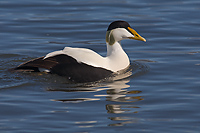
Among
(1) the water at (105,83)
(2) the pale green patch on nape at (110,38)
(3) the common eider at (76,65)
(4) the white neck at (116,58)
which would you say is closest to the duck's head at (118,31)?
(2) the pale green patch on nape at (110,38)

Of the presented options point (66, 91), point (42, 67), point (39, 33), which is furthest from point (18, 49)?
point (66, 91)

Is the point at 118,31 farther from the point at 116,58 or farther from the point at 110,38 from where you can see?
the point at 116,58

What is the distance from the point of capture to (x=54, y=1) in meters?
15.2

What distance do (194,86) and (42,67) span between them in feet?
8.53

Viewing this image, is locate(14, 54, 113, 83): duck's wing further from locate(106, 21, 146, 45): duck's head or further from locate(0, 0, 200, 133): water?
locate(106, 21, 146, 45): duck's head

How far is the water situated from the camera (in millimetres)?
6699

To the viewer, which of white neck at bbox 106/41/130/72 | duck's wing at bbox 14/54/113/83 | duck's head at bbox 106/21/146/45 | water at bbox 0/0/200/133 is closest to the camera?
water at bbox 0/0/200/133

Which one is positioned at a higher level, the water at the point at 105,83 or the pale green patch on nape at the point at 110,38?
the pale green patch on nape at the point at 110,38

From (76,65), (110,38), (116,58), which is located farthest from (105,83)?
(110,38)

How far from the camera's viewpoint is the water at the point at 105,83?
6699 mm

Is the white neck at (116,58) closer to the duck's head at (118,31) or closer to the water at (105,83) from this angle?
the duck's head at (118,31)

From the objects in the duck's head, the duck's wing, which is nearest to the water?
the duck's wing

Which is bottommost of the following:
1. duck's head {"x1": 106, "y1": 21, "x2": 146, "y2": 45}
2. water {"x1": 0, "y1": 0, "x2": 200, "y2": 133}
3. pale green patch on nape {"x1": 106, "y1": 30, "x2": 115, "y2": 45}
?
water {"x1": 0, "y1": 0, "x2": 200, "y2": 133}

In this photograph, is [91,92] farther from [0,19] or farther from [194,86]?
[0,19]
